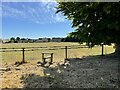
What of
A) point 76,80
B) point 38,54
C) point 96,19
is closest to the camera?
point 76,80

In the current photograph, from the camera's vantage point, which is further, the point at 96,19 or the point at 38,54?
the point at 38,54

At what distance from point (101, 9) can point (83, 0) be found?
3.83 feet

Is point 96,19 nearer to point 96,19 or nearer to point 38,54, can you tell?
point 96,19

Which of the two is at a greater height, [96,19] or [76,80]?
[96,19]

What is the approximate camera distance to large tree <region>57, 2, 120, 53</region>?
14523mm

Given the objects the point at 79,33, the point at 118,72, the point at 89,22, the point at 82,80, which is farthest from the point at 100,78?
the point at 79,33

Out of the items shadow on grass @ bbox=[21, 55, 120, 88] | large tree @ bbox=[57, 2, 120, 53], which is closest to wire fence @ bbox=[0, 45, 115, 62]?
large tree @ bbox=[57, 2, 120, 53]

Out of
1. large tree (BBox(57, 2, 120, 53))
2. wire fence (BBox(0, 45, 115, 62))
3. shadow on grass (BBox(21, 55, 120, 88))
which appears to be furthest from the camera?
wire fence (BBox(0, 45, 115, 62))

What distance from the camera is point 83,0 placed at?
51.0ft

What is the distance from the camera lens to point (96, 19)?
16000 mm

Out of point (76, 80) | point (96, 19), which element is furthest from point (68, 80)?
point (96, 19)

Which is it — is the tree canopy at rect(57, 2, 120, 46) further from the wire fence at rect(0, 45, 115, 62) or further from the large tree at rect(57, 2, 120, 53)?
the wire fence at rect(0, 45, 115, 62)

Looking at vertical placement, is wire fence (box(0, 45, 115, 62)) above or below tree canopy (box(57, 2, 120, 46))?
below

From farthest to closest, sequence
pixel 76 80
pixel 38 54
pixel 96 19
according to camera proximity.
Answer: pixel 38 54 < pixel 96 19 < pixel 76 80
